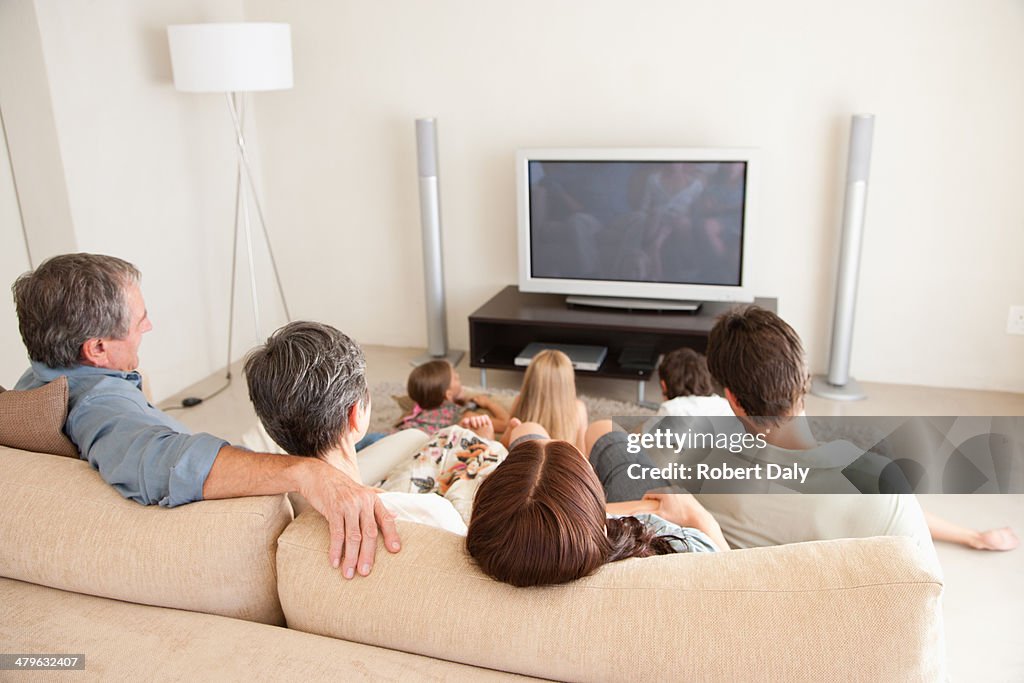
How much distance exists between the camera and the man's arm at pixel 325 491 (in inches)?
48.6

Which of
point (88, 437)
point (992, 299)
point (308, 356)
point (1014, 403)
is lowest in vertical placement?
point (1014, 403)

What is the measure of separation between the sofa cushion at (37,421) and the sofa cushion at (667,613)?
63 cm

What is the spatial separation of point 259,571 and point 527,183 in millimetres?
3014

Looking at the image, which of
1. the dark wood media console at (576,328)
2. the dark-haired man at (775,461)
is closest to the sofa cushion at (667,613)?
the dark-haired man at (775,461)

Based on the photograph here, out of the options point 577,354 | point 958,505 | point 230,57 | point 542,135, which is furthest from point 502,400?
point 230,57

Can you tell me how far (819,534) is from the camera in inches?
69.7

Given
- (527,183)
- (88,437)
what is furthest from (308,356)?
(527,183)

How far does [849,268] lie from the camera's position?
385 centimetres

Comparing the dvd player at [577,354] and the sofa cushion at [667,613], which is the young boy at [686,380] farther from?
the sofa cushion at [667,613]

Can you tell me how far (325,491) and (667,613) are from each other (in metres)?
0.54

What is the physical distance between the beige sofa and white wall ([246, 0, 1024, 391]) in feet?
10.3

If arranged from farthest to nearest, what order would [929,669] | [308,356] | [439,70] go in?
[439,70], [308,356], [929,669]

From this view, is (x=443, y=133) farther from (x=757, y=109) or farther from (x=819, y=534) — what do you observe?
(x=819, y=534)

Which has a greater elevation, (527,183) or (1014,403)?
(527,183)
